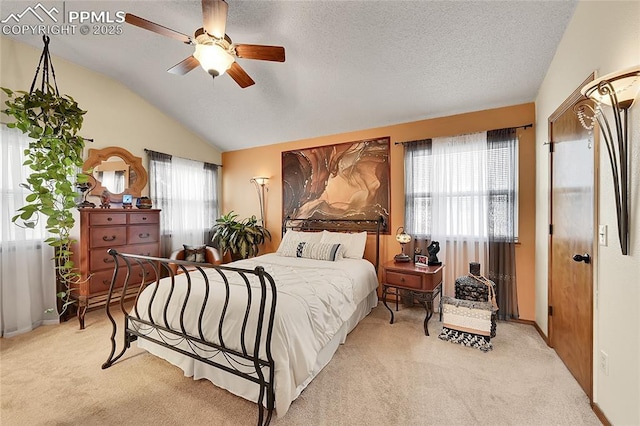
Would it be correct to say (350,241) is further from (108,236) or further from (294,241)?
(108,236)

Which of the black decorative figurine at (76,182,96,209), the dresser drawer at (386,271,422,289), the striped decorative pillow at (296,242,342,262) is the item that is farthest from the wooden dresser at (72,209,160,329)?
the dresser drawer at (386,271,422,289)

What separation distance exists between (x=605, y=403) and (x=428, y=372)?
1030 mm

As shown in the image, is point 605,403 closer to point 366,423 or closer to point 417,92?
point 366,423

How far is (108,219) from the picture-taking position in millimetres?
3209

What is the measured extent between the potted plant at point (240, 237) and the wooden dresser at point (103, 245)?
1204 millimetres

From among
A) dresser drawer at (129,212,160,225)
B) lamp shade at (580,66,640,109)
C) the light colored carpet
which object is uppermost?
lamp shade at (580,66,640,109)

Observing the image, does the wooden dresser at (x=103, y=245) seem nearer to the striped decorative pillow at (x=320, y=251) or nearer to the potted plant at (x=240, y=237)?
the potted plant at (x=240, y=237)

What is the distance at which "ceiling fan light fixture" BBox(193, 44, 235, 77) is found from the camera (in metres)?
1.98

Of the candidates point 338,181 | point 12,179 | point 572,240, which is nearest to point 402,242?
point 338,181

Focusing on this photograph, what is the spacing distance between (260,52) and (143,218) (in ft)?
9.15

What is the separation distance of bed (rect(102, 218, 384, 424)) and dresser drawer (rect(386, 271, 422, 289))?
18.5 inches

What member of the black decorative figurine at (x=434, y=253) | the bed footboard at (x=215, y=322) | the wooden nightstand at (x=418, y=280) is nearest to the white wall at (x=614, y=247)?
the wooden nightstand at (x=418, y=280)

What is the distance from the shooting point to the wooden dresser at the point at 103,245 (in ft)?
9.87

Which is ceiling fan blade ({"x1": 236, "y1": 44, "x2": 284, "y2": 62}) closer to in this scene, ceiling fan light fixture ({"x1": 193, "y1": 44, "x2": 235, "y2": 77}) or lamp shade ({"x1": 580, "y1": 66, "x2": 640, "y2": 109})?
ceiling fan light fixture ({"x1": 193, "y1": 44, "x2": 235, "y2": 77})
